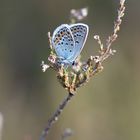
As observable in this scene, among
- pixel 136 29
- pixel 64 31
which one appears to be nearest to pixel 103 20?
pixel 136 29

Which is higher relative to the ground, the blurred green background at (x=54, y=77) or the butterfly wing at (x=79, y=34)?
the blurred green background at (x=54, y=77)

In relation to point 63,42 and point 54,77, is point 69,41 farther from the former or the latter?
point 54,77

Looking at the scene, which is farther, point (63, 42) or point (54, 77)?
point (54, 77)

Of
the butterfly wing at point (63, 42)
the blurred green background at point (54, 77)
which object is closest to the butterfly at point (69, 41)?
the butterfly wing at point (63, 42)

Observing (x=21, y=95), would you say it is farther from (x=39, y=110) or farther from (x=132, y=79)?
(x=132, y=79)

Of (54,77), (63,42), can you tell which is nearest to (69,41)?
(63,42)

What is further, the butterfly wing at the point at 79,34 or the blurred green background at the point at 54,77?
the blurred green background at the point at 54,77

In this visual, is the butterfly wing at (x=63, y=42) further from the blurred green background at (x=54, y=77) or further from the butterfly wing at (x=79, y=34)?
the blurred green background at (x=54, y=77)
